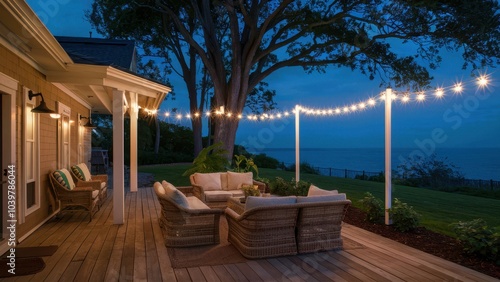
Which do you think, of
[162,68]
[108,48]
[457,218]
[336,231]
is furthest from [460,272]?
[162,68]

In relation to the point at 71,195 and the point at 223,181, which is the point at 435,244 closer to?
the point at 223,181

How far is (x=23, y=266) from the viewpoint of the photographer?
406 centimetres

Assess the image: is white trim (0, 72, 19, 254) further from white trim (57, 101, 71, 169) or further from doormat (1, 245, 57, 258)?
white trim (57, 101, 71, 169)

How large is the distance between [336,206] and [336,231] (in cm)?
36

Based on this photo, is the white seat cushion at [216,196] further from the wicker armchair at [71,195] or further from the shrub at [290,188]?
the wicker armchair at [71,195]

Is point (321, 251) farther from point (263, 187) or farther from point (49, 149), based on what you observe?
point (49, 149)

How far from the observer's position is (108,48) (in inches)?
476

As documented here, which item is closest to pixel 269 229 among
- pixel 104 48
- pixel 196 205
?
pixel 196 205

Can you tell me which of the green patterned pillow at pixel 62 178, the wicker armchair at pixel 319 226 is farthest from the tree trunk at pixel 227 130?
the wicker armchair at pixel 319 226

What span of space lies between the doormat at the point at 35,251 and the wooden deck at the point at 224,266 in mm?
106

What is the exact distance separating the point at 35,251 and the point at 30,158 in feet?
5.65

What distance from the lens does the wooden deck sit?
380 centimetres

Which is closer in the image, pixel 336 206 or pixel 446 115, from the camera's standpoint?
pixel 336 206

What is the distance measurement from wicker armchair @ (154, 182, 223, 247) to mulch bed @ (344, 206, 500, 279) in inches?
102
